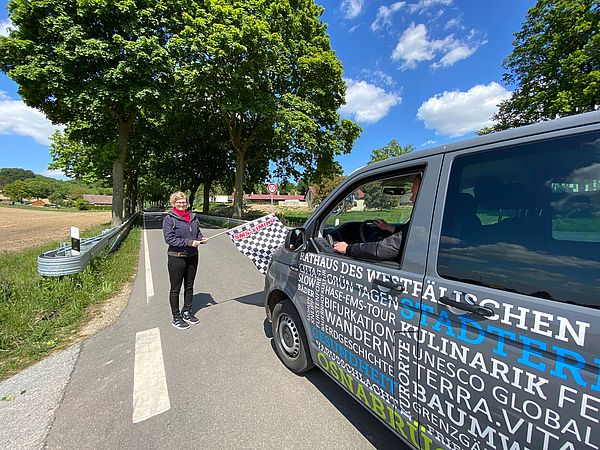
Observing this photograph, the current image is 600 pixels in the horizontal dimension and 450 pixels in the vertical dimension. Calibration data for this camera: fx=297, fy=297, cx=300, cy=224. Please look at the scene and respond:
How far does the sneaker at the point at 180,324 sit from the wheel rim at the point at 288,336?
67.2 inches

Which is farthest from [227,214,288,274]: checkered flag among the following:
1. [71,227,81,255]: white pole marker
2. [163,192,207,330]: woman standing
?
[71,227,81,255]: white pole marker

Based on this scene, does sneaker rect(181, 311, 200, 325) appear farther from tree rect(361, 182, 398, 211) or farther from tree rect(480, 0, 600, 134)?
tree rect(480, 0, 600, 134)

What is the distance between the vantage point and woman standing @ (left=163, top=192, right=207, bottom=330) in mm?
4168

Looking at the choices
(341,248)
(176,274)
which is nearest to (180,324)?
(176,274)

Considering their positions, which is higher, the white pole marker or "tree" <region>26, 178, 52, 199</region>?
"tree" <region>26, 178, 52, 199</region>

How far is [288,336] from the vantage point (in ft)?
10.3

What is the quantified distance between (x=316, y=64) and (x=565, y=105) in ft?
40.8

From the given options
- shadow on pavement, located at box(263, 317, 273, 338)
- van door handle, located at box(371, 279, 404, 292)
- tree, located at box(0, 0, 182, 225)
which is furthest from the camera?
tree, located at box(0, 0, 182, 225)

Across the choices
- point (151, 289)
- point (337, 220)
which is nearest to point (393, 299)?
point (337, 220)

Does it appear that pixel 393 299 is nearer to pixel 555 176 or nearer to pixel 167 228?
pixel 555 176

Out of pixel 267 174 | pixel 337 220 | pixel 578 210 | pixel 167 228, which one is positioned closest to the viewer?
pixel 578 210

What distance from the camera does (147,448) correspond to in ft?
7.07

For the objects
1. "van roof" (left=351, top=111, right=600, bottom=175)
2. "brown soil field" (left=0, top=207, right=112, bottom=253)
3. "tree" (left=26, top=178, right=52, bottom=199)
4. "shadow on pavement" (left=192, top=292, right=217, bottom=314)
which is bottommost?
"brown soil field" (left=0, top=207, right=112, bottom=253)

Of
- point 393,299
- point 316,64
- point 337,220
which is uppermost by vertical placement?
point 316,64
